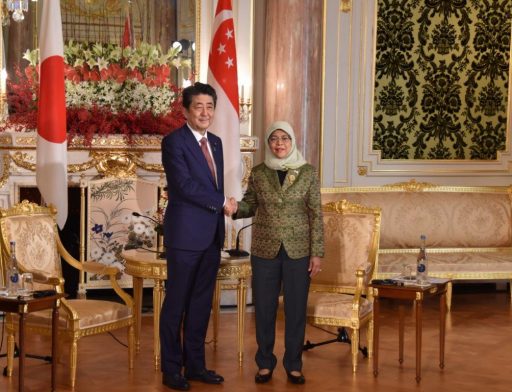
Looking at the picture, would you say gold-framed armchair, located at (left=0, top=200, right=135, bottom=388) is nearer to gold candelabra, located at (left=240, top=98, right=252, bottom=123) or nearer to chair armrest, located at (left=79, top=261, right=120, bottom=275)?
chair armrest, located at (left=79, top=261, right=120, bottom=275)

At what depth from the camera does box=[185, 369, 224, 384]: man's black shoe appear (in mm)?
5797

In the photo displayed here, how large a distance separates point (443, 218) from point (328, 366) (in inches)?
123

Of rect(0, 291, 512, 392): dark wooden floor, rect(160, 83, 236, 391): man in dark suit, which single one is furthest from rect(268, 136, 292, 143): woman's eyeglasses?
rect(0, 291, 512, 392): dark wooden floor

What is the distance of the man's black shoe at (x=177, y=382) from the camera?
222 inches

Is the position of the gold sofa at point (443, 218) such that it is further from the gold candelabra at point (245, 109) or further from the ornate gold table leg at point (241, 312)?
the ornate gold table leg at point (241, 312)

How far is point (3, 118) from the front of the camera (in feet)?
26.3

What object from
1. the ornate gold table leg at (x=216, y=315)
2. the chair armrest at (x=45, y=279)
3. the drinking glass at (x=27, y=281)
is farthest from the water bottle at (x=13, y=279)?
the ornate gold table leg at (x=216, y=315)

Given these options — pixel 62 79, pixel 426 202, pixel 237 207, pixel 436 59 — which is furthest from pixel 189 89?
pixel 436 59

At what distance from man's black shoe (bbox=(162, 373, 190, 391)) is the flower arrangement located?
9.13 ft

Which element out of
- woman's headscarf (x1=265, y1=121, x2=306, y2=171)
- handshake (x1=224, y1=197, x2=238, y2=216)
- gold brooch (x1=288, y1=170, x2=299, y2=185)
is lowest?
handshake (x1=224, y1=197, x2=238, y2=216)

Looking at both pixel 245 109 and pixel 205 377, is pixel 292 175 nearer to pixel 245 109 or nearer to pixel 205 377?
pixel 205 377

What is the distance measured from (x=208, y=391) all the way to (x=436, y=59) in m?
5.29

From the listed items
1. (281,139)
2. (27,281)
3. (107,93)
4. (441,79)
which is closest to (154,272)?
(27,281)

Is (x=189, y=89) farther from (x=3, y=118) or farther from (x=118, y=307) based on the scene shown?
(x=3, y=118)
